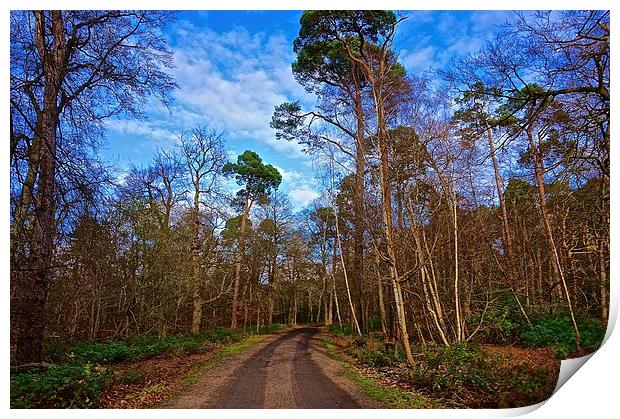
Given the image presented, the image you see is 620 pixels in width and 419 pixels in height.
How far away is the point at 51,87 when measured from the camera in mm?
3307

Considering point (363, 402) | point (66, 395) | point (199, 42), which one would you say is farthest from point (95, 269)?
point (363, 402)

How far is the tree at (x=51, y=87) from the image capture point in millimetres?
3043

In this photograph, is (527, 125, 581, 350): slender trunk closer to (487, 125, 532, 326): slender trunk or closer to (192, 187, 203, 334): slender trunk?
(487, 125, 532, 326): slender trunk

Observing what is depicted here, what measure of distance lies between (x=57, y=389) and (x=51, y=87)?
108 inches

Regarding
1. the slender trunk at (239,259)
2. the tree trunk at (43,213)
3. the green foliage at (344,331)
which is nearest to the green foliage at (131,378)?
the tree trunk at (43,213)

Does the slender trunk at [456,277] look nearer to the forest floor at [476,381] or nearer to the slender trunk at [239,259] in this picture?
the forest floor at [476,381]

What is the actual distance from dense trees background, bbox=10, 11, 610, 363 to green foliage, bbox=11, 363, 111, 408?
1.26ft

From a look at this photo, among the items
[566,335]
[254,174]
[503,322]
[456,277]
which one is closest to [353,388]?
[503,322]

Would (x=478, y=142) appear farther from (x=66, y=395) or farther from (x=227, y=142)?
(x=66, y=395)

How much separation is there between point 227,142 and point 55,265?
85.2 inches

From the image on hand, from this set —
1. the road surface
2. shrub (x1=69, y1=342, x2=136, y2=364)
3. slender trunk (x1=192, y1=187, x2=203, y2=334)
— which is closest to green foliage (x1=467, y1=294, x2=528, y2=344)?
the road surface

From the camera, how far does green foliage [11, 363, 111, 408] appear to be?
253 cm

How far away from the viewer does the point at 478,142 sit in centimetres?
386

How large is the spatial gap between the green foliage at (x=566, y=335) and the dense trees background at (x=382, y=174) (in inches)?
2.1
